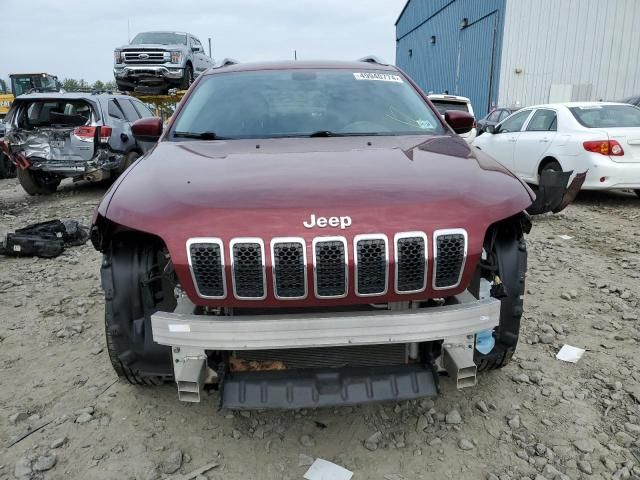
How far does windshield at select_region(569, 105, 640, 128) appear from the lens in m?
7.14

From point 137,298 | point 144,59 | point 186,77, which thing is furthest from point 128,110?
point 137,298

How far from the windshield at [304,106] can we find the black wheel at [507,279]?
989 millimetres

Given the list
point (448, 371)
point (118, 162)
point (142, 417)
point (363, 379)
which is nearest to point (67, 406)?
point (142, 417)

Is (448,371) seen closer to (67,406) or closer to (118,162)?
(67,406)

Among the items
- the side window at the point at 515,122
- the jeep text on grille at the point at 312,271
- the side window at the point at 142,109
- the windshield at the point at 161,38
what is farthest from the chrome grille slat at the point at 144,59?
the jeep text on grille at the point at 312,271

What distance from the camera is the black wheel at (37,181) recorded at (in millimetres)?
8922

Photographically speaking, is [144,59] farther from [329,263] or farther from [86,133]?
[329,263]

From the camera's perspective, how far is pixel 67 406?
8.74 ft

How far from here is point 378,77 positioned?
11.5 ft

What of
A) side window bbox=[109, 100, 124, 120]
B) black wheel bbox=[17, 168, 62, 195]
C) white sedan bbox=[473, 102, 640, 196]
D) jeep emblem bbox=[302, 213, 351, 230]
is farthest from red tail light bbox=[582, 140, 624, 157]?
black wheel bbox=[17, 168, 62, 195]

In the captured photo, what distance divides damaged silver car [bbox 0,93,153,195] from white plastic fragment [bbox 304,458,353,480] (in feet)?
25.0

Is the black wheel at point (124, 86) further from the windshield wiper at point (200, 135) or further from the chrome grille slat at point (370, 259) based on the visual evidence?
the chrome grille slat at point (370, 259)

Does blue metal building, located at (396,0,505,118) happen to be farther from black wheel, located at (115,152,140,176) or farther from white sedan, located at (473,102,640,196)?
black wheel, located at (115,152,140,176)

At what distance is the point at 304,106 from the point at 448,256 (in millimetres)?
1647
